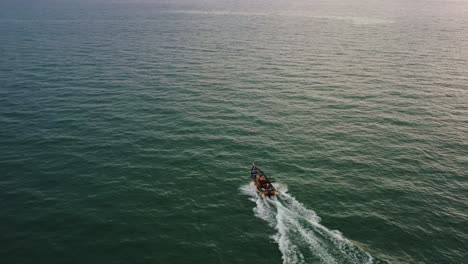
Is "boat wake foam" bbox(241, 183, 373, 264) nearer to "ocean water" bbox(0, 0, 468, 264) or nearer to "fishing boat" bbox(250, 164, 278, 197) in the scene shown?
"ocean water" bbox(0, 0, 468, 264)

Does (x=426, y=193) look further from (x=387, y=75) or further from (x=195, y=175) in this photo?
(x=387, y=75)

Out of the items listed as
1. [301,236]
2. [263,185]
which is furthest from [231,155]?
[301,236]

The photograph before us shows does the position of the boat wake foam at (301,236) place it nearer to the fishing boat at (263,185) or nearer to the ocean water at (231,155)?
the ocean water at (231,155)

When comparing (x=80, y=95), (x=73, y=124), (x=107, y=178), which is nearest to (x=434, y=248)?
(x=107, y=178)

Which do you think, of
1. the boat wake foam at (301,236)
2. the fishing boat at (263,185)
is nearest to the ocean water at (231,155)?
the boat wake foam at (301,236)

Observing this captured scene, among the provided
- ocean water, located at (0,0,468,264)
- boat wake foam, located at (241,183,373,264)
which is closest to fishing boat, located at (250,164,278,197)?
boat wake foam, located at (241,183,373,264)

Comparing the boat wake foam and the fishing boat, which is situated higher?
the fishing boat
